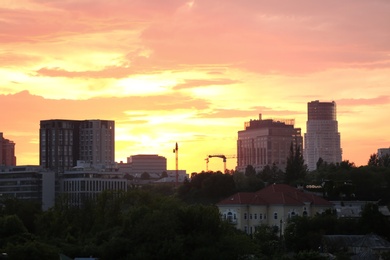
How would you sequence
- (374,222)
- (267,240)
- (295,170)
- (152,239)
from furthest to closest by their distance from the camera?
(295,170) → (374,222) → (267,240) → (152,239)

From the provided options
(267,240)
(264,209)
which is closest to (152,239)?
(267,240)

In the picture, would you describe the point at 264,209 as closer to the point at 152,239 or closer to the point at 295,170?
the point at 295,170

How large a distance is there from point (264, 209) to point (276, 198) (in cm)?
210

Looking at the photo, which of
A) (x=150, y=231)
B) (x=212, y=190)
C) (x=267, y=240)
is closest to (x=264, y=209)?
(x=212, y=190)

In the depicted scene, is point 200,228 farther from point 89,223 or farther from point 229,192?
point 229,192

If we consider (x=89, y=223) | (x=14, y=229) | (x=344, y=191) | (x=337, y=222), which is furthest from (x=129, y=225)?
(x=344, y=191)

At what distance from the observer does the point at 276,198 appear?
448 feet

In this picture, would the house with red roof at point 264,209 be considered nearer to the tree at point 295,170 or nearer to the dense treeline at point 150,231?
the dense treeline at point 150,231

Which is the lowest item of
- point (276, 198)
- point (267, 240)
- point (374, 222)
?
point (267, 240)

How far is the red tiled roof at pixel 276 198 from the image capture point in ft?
446

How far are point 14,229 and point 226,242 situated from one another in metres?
24.6

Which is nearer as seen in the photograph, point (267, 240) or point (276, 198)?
point (267, 240)

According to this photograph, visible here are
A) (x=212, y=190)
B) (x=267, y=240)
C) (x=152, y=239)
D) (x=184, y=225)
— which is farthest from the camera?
(x=212, y=190)

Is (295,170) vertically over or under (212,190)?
over
